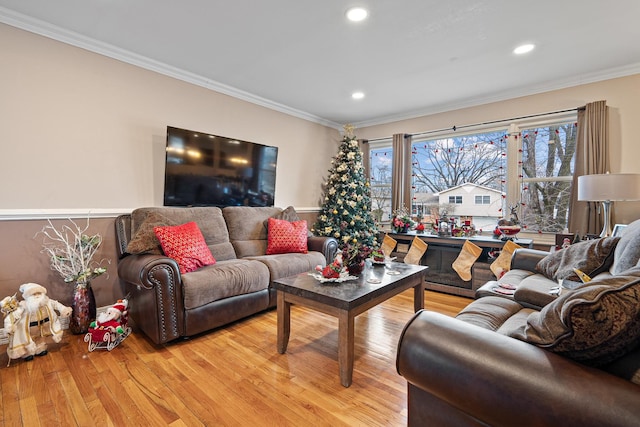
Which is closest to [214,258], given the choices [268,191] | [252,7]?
[268,191]

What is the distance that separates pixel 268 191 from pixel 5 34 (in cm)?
279

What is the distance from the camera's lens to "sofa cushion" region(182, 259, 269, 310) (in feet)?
7.63

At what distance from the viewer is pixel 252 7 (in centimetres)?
220

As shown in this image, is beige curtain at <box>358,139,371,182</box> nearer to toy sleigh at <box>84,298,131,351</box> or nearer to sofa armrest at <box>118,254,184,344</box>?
sofa armrest at <box>118,254,184,344</box>

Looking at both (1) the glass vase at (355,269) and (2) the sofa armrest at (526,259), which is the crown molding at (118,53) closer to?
(1) the glass vase at (355,269)

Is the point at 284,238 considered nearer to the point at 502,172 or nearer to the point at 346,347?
the point at 346,347

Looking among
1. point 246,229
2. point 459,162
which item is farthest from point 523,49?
point 246,229

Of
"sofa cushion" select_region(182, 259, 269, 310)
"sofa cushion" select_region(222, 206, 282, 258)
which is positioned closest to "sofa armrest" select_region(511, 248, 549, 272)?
"sofa cushion" select_region(182, 259, 269, 310)

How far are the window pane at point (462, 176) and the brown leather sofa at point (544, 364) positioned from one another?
3.41 m

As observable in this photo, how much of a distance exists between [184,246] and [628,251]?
3.10 metres

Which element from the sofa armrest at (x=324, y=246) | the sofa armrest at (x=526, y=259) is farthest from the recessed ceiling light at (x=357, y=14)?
the sofa armrest at (x=526, y=259)

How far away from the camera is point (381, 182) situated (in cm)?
527

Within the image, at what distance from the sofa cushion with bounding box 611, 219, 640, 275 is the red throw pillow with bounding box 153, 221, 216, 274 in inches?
116

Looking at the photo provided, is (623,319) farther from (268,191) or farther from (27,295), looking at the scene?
(268,191)
